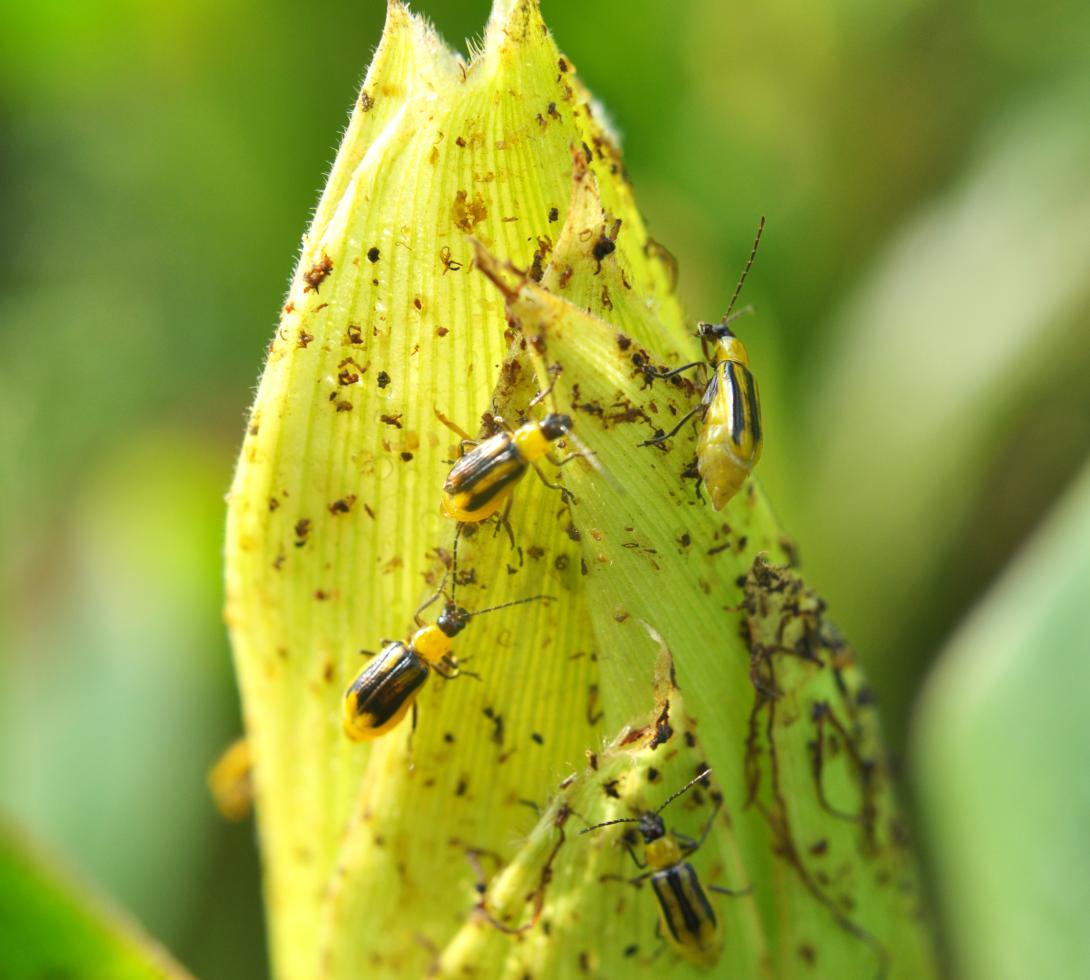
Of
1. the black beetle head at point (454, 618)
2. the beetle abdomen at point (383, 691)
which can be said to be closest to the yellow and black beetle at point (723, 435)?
the black beetle head at point (454, 618)

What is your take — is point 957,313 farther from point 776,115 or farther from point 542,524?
point 542,524

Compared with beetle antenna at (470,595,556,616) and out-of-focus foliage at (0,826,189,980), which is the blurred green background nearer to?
out-of-focus foliage at (0,826,189,980)

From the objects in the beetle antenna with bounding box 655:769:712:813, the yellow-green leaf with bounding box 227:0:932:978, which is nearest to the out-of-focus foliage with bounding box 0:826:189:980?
the yellow-green leaf with bounding box 227:0:932:978

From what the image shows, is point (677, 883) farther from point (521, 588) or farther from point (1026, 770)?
point (1026, 770)

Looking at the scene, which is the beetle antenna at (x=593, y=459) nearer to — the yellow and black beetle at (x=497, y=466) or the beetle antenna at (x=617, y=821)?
the yellow and black beetle at (x=497, y=466)

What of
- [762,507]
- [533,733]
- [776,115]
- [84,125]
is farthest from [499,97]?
[84,125]

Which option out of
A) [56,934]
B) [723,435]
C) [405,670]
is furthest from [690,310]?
[56,934]
